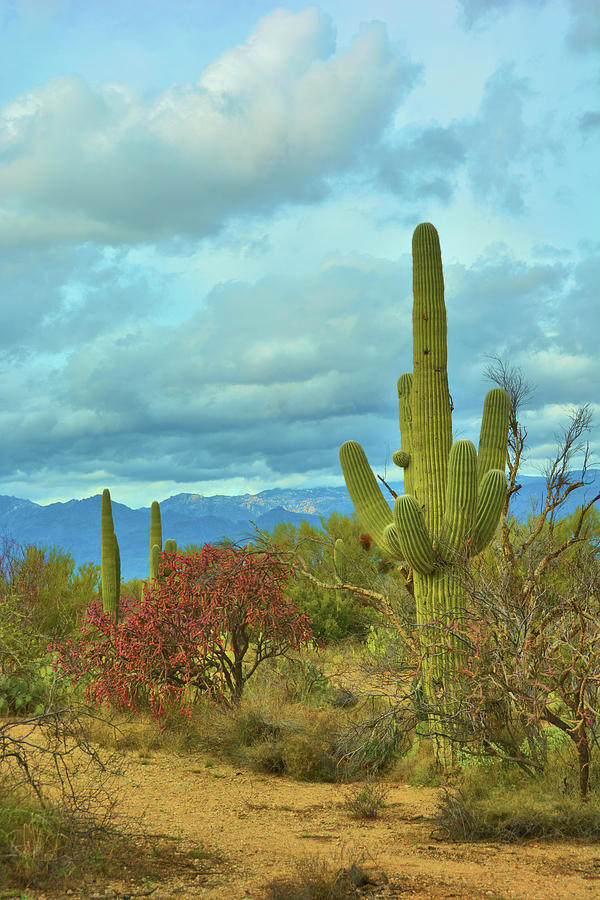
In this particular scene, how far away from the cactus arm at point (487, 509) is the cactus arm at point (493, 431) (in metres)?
1.74

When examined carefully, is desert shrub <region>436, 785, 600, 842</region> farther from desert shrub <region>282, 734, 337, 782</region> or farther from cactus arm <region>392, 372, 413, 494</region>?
cactus arm <region>392, 372, 413, 494</region>

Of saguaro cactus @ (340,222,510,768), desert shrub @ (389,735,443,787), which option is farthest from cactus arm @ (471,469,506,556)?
desert shrub @ (389,735,443,787)

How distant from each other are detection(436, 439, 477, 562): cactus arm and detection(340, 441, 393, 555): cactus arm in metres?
1.39

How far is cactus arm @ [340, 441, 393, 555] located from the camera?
1131 cm

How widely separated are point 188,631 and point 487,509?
4.52 meters

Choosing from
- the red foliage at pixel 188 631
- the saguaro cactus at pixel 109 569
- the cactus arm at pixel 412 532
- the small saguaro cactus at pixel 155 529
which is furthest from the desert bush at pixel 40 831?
the small saguaro cactus at pixel 155 529

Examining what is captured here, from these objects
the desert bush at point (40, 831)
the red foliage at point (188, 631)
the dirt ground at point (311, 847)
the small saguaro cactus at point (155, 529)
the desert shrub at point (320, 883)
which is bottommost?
the dirt ground at point (311, 847)

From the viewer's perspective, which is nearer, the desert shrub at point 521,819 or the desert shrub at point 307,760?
the desert shrub at point 521,819

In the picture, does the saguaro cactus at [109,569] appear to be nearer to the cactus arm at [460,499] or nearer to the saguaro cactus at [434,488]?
the saguaro cactus at [434,488]

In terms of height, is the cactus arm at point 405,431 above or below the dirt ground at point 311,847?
above

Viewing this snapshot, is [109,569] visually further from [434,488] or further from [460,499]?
[460,499]

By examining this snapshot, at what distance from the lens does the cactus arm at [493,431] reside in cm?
1185

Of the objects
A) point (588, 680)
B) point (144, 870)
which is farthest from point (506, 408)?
point (144, 870)

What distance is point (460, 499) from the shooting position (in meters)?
9.88
